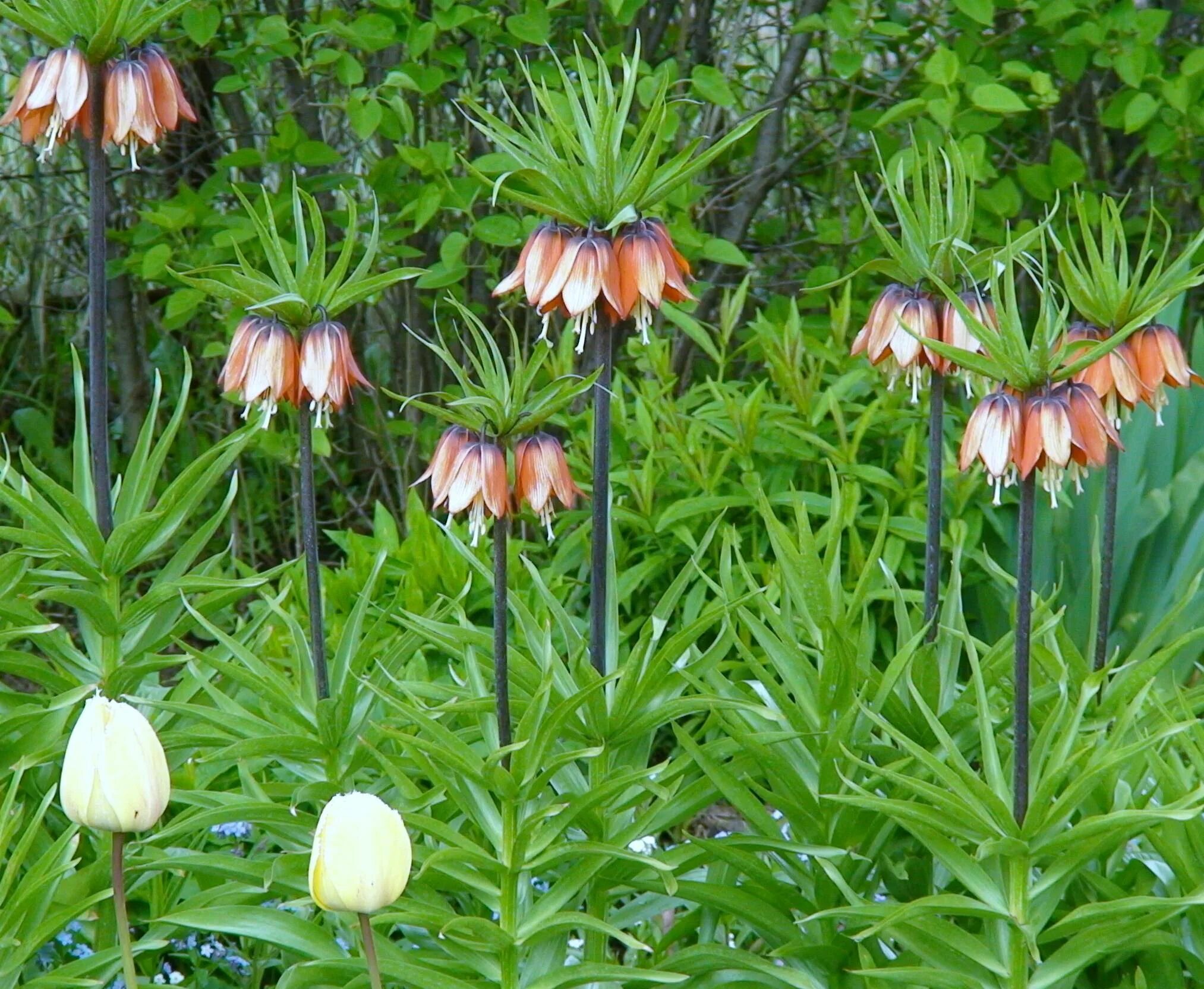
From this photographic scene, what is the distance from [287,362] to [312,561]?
294mm

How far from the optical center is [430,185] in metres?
3.46

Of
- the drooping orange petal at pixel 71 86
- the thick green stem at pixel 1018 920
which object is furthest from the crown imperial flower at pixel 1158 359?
the drooping orange petal at pixel 71 86

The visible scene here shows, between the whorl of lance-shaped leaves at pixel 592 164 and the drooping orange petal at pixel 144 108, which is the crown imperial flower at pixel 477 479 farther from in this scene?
the drooping orange petal at pixel 144 108

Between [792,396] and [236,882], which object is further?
[792,396]

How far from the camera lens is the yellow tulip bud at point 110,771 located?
1.34 meters

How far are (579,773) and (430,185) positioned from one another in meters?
1.91

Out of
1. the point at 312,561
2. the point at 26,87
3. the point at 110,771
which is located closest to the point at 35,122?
the point at 26,87

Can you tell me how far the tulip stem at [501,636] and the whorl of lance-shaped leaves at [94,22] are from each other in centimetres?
82

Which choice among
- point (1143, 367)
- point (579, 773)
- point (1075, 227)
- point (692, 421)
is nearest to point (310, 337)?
point (579, 773)

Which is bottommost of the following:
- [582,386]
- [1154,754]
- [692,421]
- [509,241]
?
[1154,754]

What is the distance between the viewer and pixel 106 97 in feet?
6.48

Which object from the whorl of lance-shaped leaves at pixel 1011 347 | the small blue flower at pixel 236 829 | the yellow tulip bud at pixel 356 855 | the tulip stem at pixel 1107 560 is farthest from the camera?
the small blue flower at pixel 236 829

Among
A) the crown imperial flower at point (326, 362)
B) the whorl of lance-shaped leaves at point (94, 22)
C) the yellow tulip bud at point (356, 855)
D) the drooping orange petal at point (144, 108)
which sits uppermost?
the whorl of lance-shaped leaves at point (94, 22)

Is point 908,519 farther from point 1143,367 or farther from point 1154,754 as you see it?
point 1154,754
